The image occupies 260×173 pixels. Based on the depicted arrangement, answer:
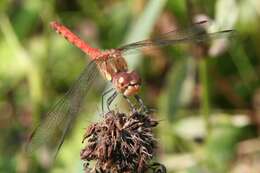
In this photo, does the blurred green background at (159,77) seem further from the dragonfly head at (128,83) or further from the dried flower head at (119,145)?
the dried flower head at (119,145)

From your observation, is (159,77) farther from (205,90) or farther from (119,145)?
(119,145)

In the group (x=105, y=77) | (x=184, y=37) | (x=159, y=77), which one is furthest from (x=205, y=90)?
(x=159, y=77)

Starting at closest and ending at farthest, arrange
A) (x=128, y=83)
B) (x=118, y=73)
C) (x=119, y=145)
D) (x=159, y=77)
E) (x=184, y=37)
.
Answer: (x=119, y=145)
(x=128, y=83)
(x=118, y=73)
(x=184, y=37)
(x=159, y=77)

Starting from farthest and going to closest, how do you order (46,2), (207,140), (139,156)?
(46,2) < (207,140) < (139,156)

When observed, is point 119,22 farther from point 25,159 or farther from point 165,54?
point 25,159

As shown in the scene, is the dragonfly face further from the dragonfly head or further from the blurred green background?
the blurred green background

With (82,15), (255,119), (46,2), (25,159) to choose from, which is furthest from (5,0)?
(255,119)
